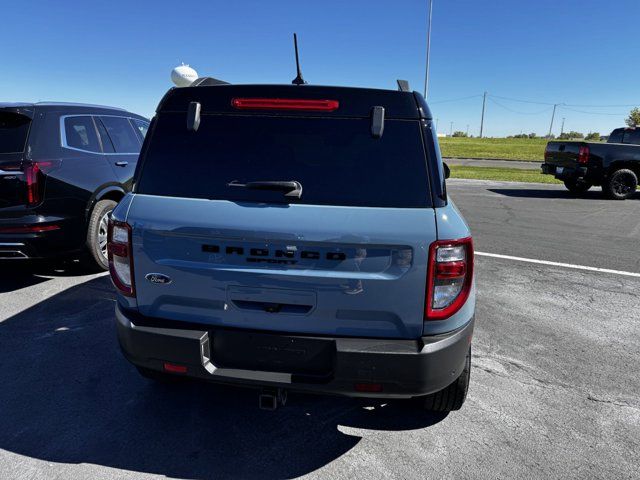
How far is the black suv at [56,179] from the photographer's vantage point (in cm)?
443

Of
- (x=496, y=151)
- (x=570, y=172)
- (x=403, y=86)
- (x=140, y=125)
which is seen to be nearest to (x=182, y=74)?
(x=140, y=125)

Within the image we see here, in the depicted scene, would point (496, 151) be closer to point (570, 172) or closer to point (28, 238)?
point (570, 172)

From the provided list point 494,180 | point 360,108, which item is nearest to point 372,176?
point 360,108

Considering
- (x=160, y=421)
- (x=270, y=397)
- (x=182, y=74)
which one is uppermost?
(x=182, y=74)

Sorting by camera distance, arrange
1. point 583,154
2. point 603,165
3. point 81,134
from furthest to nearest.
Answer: point 603,165 → point 583,154 → point 81,134

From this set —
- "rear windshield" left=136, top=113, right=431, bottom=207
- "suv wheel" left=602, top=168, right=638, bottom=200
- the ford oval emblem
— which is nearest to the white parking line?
"rear windshield" left=136, top=113, right=431, bottom=207

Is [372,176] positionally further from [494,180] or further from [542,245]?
[494,180]

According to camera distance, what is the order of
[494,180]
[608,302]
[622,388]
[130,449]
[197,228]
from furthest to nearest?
1. [494,180]
2. [608,302]
3. [622,388]
4. [130,449]
5. [197,228]

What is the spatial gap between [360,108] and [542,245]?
20.0ft

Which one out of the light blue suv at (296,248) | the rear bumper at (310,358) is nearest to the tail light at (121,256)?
the light blue suv at (296,248)

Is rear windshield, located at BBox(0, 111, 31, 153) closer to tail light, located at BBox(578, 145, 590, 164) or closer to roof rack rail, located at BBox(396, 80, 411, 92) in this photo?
roof rack rail, located at BBox(396, 80, 411, 92)

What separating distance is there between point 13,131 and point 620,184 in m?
14.4

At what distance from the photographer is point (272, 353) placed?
2.16 m

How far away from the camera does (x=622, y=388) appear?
313 centimetres
